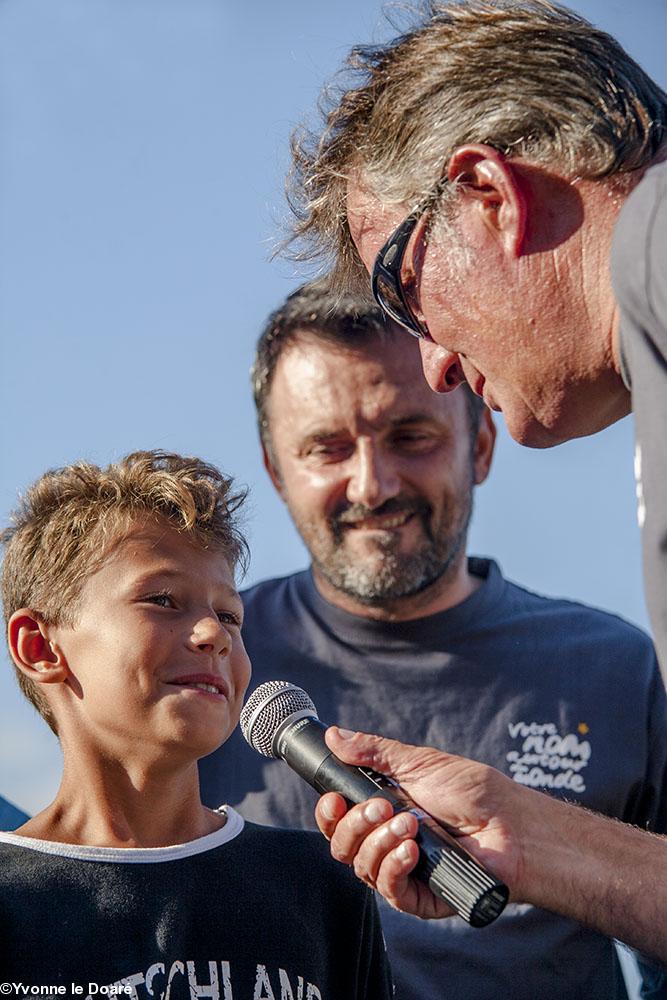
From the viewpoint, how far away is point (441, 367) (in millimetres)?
3197

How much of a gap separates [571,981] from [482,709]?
95cm

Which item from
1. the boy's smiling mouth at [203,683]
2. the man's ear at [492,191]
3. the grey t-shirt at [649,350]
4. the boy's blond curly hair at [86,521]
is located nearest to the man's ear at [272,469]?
the boy's blond curly hair at [86,521]

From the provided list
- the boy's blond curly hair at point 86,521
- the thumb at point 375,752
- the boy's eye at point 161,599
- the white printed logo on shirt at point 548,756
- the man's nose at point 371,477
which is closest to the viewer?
the thumb at point 375,752

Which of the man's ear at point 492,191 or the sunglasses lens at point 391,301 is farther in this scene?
the sunglasses lens at point 391,301

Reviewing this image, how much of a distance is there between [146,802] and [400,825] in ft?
2.88

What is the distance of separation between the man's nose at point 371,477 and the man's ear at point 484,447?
1.87 feet

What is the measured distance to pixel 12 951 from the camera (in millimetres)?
2754

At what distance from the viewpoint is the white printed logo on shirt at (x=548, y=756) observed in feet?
14.1

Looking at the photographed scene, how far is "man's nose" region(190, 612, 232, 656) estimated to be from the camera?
3.18 metres

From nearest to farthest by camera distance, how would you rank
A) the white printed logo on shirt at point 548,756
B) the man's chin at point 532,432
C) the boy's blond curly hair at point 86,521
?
the man's chin at point 532,432, the boy's blond curly hair at point 86,521, the white printed logo on shirt at point 548,756

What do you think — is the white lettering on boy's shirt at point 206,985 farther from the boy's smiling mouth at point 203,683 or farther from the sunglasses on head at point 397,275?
the sunglasses on head at point 397,275

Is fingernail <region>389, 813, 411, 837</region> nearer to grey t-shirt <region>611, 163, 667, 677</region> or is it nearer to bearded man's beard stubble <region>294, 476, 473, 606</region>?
grey t-shirt <region>611, 163, 667, 677</region>

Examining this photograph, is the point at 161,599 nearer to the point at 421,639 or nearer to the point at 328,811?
the point at 328,811

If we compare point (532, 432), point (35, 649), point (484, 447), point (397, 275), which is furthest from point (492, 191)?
point (484, 447)
